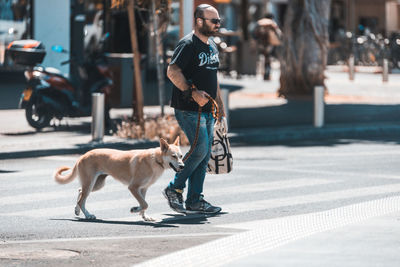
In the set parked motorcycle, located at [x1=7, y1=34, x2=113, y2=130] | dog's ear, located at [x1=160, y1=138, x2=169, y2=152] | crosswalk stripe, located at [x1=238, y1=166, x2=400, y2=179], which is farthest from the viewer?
parked motorcycle, located at [x1=7, y1=34, x2=113, y2=130]

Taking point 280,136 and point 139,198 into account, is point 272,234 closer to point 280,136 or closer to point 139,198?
point 139,198

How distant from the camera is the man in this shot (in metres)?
9.81

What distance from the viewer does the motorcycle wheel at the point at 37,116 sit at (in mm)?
17688

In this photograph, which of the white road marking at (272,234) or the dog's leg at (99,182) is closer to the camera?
the white road marking at (272,234)

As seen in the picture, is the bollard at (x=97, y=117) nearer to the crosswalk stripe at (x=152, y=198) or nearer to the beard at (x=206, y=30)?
the crosswalk stripe at (x=152, y=198)

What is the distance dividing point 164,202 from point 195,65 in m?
1.74

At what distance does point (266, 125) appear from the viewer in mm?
19391

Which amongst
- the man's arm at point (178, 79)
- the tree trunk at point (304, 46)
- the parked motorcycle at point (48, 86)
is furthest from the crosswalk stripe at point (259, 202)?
the tree trunk at point (304, 46)

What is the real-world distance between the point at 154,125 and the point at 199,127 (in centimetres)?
691

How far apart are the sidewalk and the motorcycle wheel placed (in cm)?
11

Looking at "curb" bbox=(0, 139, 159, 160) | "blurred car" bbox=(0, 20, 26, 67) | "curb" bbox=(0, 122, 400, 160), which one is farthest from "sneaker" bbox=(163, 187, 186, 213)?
"blurred car" bbox=(0, 20, 26, 67)

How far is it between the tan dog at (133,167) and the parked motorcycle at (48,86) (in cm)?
795

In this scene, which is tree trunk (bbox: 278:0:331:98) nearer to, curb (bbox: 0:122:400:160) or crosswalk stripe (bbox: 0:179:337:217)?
curb (bbox: 0:122:400:160)

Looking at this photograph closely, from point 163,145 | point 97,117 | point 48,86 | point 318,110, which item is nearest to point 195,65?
point 163,145
